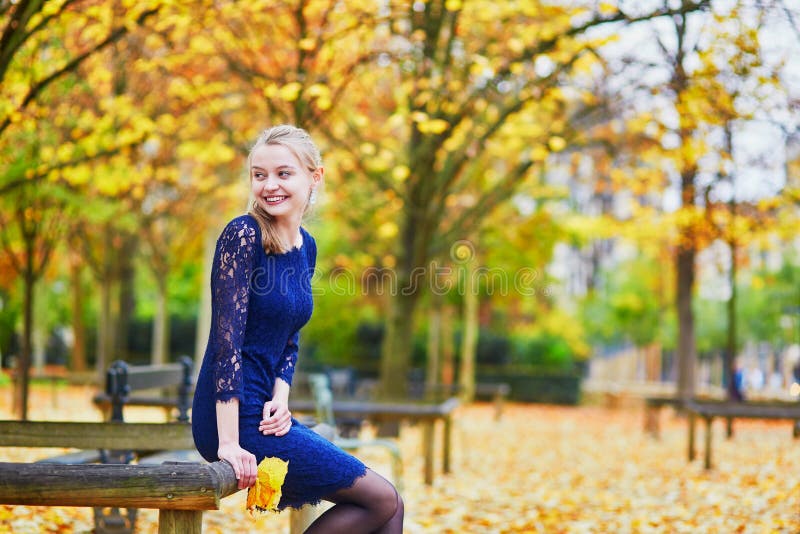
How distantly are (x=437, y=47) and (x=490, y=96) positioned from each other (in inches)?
38.6

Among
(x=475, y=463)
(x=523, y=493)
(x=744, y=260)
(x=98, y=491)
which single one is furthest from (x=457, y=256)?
(x=98, y=491)

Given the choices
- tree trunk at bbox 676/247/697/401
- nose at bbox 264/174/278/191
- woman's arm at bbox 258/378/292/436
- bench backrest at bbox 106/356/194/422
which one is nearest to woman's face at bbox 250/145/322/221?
nose at bbox 264/174/278/191

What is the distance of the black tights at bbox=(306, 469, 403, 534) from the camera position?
3203 mm

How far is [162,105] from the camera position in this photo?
15.3 metres

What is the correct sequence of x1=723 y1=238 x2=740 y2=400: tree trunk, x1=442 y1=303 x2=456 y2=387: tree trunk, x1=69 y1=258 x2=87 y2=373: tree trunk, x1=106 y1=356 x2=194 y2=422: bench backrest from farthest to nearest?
x1=442 y1=303 x2=456 y2=387: tree trunk < x1=69 y1=258 x2=87 y2=373: tree trunk < x1=723 y1=238 x2=740 y2=400: tree trunk < x1=106 y1=356 x2=194 y2=422: bench backrest

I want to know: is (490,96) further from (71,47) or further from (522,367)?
(522,367)

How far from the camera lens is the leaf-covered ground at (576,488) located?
7.29m

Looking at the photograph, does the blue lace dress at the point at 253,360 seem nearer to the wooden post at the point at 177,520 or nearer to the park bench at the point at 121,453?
the wooden post at the point at 177,520

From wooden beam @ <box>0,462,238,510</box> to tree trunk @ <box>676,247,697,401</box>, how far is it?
16.2 m

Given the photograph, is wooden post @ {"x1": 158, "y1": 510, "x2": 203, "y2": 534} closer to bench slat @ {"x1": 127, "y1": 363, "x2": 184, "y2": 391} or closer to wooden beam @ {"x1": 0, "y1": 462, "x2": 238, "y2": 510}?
wooden beam @ {"x1": 0, "y1": 462, "x2": 238, "y2": 510}

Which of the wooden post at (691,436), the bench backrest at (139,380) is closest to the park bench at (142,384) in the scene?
the bench backrest at (139,380)

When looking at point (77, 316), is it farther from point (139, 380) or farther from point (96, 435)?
point (96, 435)

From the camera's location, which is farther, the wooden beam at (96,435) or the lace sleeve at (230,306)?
the wooden beam at (96,435)

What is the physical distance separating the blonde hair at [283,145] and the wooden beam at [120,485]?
0.79 metres
